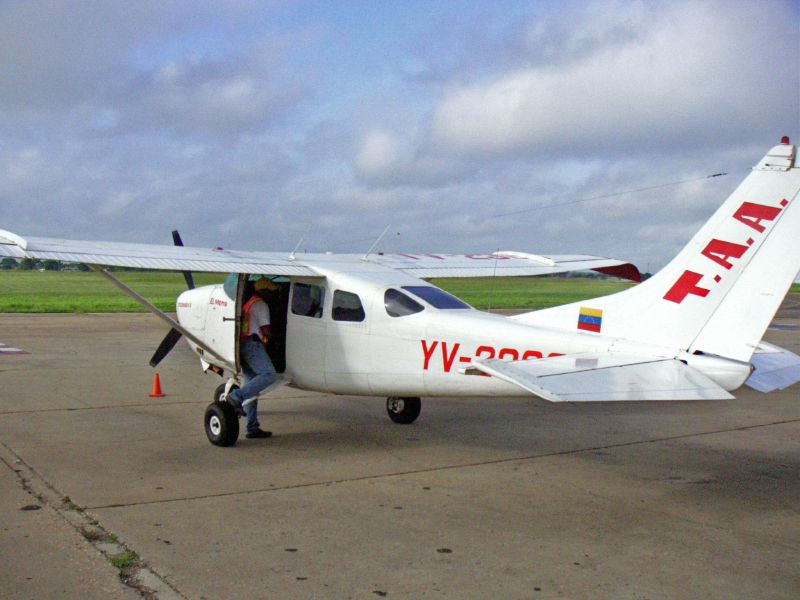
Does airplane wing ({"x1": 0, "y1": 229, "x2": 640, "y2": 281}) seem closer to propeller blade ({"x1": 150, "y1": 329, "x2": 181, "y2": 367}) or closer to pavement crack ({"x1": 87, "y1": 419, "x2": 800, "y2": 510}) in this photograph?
propeller blade ({"x1": 150, "y1": 329, "x2": 181, "y2": 367})

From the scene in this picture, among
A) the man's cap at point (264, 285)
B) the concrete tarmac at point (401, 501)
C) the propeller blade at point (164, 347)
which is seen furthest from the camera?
the propeller blade at point (164, 347)

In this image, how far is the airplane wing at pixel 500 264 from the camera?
1125 centimetres

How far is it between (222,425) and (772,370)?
5.63 meters

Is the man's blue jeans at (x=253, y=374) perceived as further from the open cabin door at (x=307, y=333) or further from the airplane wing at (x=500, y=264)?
the airplane wing at (x=500, y=264)

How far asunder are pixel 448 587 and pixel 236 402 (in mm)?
4686

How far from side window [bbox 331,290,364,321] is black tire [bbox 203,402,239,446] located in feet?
5.14

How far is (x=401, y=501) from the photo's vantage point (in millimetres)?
6980

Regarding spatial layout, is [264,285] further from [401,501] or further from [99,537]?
[99,537]

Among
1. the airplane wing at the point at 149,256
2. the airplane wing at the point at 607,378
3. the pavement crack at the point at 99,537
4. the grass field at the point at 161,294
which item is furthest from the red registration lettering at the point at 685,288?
the grass field at the point at 161,294

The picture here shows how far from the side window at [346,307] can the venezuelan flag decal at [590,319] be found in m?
2.44

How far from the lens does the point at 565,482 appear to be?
7727 mm

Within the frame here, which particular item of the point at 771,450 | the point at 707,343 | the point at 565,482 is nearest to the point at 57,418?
the point at 565,482

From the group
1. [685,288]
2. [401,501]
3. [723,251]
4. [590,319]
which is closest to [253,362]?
[401,501]

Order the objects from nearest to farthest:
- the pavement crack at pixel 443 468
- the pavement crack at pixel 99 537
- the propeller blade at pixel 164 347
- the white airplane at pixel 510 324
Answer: the pavement crack at pixel 99 537 → the pavement crack at pixel 443 468 → the white airplane at pixel 510 324 → the propeller blade at pixel 164 347
